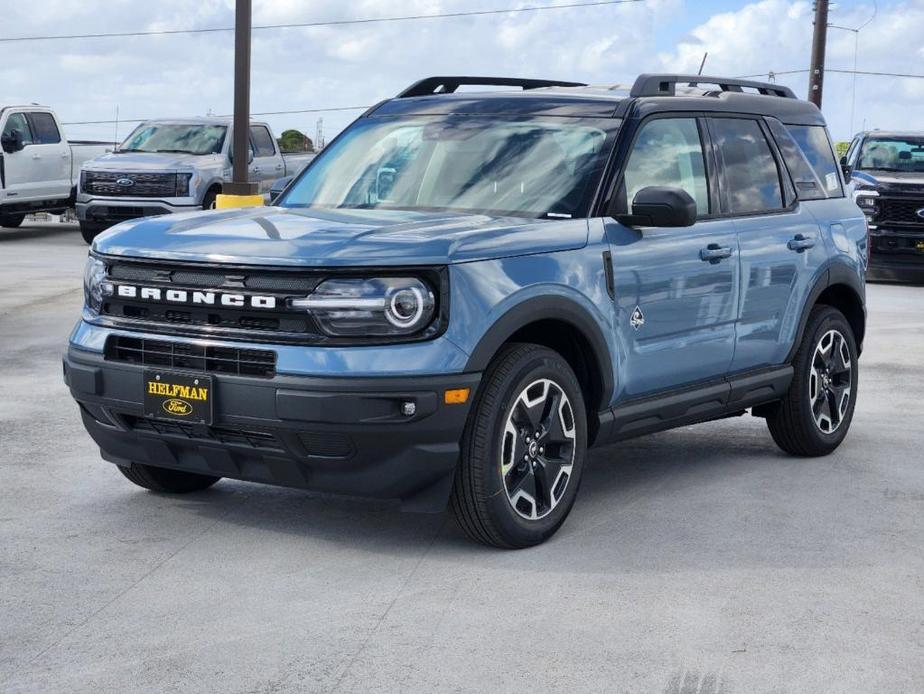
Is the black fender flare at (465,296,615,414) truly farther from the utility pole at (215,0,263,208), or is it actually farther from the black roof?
the utility pole at (215,0,263,208)

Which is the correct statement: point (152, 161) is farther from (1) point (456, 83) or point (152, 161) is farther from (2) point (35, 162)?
(1) point (456, 83)

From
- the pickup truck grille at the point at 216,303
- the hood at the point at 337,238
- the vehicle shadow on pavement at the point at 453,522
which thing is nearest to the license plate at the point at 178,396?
the pickup truck grille at the point at 216,303

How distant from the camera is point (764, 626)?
514 centimetres

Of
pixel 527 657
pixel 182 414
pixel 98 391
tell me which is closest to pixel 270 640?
pixel 527 657

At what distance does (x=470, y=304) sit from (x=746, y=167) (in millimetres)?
2525

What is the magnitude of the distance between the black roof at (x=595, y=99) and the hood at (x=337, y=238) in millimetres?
752

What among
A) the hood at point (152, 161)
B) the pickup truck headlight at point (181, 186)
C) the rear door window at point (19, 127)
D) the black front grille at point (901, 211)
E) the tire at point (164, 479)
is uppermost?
the rear door window at point (19, 127)

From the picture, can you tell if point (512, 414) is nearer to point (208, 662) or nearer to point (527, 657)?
point (527, 657)

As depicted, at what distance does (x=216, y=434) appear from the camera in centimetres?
581

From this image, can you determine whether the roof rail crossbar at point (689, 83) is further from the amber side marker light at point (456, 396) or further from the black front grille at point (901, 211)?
the black front grille at point (901, 211)

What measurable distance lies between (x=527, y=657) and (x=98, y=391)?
7.23 feet

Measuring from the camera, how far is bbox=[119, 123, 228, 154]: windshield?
23.3 m

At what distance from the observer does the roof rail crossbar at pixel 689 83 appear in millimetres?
7156

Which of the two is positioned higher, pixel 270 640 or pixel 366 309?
pixel 366 309
